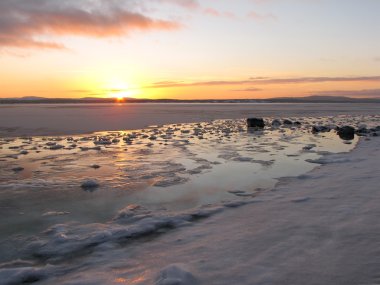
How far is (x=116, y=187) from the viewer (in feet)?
25.3

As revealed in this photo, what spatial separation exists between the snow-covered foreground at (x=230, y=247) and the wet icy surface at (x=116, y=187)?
44mm

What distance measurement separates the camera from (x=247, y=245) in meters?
4.54

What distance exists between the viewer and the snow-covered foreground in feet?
12.4

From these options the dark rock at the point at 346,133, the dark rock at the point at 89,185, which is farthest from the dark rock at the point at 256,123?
the dark rock at the point at 89,185

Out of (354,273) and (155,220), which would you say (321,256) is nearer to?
(354,273)

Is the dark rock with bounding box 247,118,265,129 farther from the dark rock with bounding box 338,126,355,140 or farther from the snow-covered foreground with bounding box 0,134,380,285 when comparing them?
the snow-covered foreground with bounding box 0,134,380,285

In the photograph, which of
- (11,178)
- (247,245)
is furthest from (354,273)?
(11,178)

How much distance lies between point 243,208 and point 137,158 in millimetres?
5723

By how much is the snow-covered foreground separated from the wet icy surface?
0.04 metres

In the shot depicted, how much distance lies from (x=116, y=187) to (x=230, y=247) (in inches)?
151

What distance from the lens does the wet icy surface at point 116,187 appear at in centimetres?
503

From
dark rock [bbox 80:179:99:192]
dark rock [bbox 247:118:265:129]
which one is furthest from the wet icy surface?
dark rock [bbox 247:118:265:129]

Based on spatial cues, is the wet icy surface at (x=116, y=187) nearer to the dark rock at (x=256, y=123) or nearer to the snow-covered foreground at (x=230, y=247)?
the snow-covered foreground at (x=230, y=247)

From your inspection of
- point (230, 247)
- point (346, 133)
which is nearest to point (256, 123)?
point (346, 133)
